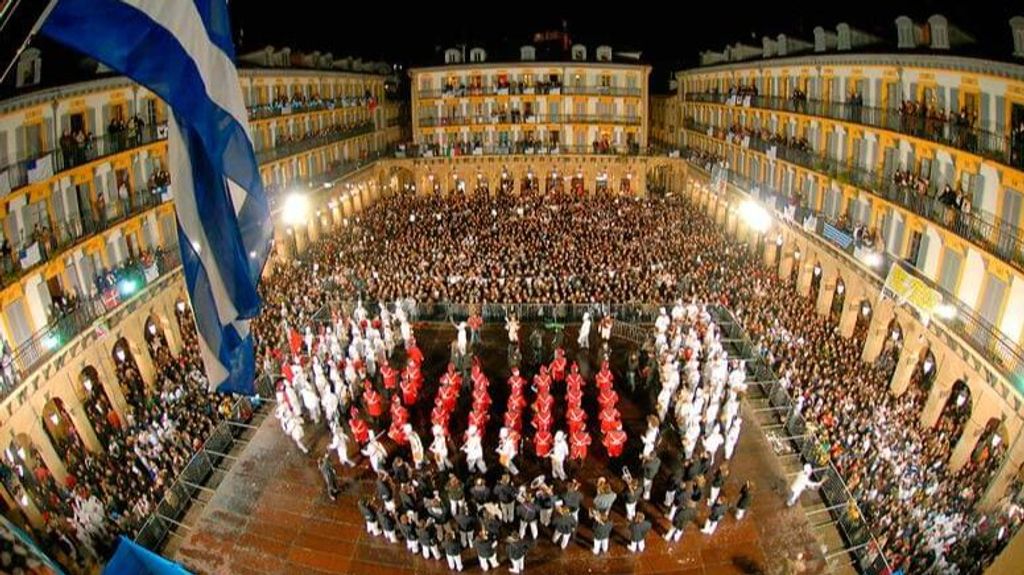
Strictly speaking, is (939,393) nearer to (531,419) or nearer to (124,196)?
(531,419)

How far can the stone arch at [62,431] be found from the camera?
2462 cm

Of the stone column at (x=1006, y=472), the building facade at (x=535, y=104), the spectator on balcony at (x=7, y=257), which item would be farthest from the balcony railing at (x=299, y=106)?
the stone column at (x=1006, y=472)

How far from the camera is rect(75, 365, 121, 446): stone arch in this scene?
87.0 feet

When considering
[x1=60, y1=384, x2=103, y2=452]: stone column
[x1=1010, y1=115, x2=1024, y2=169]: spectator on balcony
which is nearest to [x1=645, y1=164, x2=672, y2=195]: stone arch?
[x1=1010, y1=115, x2=1024, y2=169]: spectator on balcony

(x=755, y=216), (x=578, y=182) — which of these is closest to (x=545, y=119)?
(x=578, y=182)

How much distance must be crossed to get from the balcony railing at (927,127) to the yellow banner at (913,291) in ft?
17.1

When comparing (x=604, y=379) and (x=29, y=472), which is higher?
(x=604, y=379)

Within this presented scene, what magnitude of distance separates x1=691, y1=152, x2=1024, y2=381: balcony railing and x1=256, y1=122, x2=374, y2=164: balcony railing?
107 feet

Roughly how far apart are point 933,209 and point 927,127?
3857 mm

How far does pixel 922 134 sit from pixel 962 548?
18603mm

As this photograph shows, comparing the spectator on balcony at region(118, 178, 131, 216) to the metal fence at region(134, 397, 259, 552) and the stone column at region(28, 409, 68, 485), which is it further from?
the metal fence at region(134, 397, 259, 552)

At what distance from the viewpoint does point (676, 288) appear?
35.5 meters

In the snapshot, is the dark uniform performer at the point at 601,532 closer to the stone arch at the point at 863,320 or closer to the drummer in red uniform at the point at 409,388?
the drummer in red uniform at the point at 409,388

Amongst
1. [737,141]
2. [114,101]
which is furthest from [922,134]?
[114,101]
